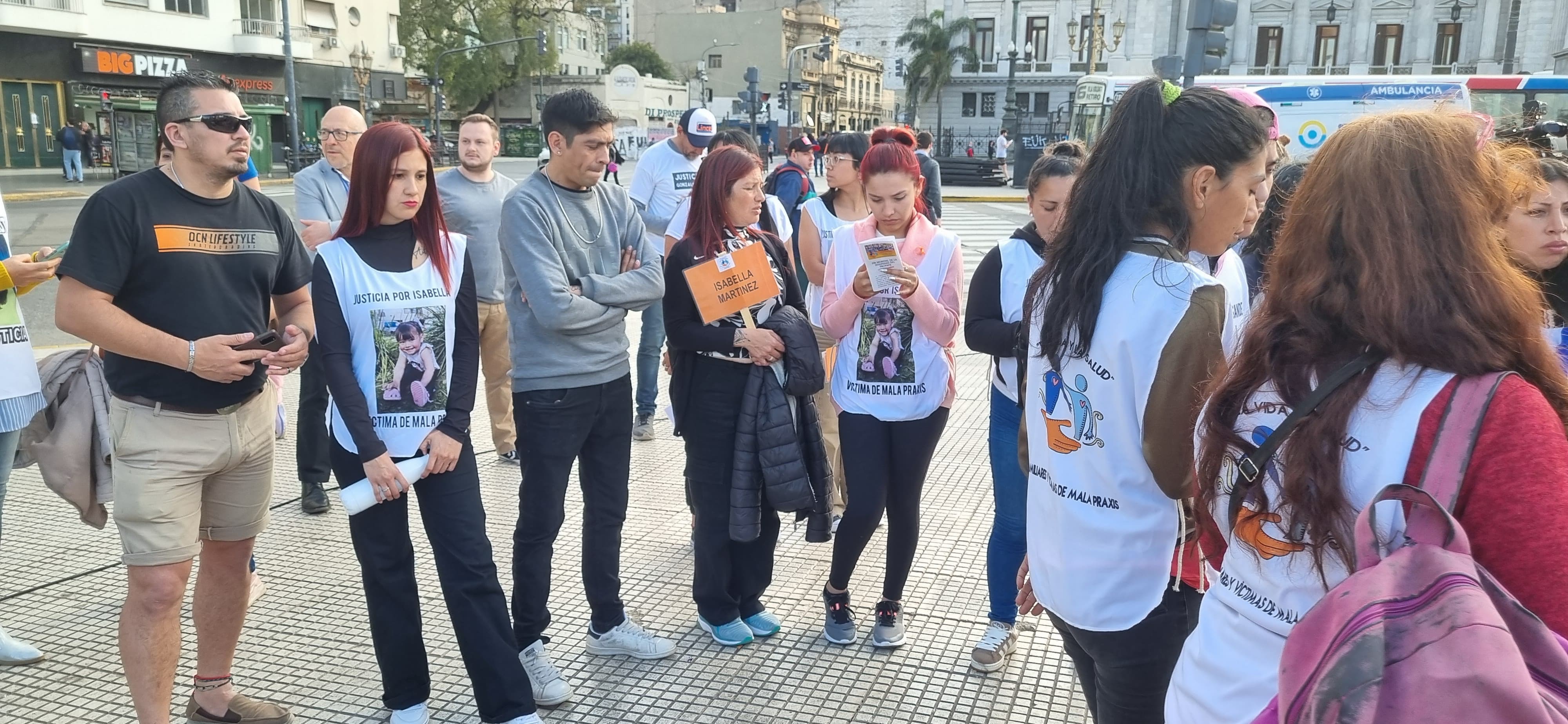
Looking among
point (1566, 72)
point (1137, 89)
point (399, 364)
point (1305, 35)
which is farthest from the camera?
point (1305, 35)

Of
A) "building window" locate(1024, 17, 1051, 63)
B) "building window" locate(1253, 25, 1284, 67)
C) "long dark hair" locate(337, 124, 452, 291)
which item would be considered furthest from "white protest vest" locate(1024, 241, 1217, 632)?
"building window" locate(1024, 17, 1051, 63)

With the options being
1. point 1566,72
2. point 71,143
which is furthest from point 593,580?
point 1566,72

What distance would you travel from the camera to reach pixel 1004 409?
3.58m

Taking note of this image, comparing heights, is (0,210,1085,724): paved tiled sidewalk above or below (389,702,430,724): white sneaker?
below

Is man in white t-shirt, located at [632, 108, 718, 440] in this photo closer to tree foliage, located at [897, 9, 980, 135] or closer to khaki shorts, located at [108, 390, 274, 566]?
khaki shorts, located at [108, 390, 274, 566]

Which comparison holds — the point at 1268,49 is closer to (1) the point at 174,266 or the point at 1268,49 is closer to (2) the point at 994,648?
(2) the point at 994,648

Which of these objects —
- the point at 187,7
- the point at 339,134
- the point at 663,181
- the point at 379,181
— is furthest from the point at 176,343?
the point at 187,7

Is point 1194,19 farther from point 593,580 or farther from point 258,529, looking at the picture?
point 258,529

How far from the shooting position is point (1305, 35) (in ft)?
196

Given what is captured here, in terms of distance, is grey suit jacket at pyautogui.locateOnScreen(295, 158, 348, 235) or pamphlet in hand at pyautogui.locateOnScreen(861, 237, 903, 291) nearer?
pamphlet in hand at pyautogui.locateOnScreen(861, 237, 903, 291)

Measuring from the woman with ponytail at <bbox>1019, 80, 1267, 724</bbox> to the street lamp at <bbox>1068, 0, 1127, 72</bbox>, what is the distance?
157 ft

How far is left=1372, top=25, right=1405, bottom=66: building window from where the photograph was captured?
193ft

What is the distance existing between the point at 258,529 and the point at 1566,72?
208 ft

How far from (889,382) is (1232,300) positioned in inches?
67.3
